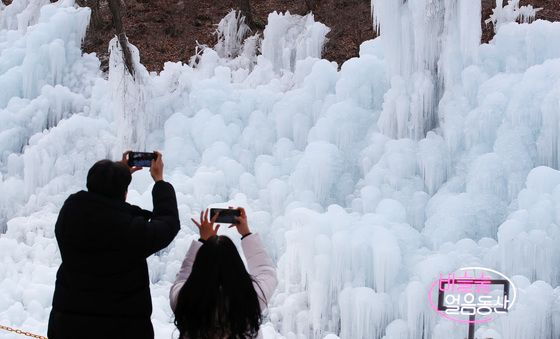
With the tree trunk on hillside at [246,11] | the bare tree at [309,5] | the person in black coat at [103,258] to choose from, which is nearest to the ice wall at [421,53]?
the bare tree at [309,5]

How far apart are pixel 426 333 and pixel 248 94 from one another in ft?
15.2

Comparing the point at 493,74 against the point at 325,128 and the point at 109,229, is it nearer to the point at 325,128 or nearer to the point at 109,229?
the point at 325,128

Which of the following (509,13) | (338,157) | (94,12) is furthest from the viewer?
(94,12)

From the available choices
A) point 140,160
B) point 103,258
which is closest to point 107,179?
point 103,258

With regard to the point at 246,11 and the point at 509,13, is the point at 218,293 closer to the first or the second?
the point at 509,13

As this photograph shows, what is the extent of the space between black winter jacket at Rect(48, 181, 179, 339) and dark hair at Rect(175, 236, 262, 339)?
0.59 m

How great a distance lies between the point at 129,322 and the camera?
3453mm

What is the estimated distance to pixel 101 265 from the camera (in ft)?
11.2

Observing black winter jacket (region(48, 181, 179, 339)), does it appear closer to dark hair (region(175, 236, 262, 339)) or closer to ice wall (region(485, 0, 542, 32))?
dark hair (region(175, 236, 262, 339))

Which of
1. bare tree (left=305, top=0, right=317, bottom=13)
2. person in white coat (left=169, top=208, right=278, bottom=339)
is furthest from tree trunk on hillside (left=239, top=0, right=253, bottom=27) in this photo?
person in white coat (left=169, top=208, right=278, bottom=339)

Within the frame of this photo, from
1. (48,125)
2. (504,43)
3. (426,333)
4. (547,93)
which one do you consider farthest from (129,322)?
(48,125)

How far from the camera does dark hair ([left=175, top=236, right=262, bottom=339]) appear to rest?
285 centimetres

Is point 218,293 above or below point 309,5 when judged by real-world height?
below

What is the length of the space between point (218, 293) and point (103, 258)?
781 mm
